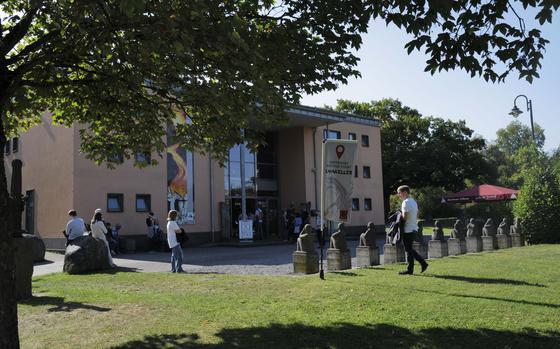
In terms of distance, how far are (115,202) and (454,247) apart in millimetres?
15056

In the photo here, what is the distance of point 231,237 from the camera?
29.0 meters

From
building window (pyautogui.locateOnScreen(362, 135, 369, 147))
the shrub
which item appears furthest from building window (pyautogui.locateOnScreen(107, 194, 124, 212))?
building window (pyautogui.locateOnScreen(362, 135, 369, 147))

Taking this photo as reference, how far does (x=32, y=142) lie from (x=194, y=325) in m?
22.7

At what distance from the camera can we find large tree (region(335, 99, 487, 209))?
162 ft

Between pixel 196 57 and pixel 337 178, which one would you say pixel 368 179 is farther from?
pixel 196 57

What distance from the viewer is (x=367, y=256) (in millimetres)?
13219

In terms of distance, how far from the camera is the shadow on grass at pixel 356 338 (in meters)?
5.60

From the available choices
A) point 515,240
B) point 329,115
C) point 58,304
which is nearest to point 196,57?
point 58,304

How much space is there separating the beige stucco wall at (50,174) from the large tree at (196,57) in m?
15.2

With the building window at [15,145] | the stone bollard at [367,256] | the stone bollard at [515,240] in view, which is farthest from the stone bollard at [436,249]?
the building window at [15,145]

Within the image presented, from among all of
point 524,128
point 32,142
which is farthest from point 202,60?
point 524,128

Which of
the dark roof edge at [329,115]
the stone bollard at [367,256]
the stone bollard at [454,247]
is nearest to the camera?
the stone bollard at [367,256]

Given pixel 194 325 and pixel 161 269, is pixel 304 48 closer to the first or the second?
pixel 194 325

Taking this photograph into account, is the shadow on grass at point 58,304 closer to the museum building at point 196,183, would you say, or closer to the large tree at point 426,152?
the museum building at point 196,183
